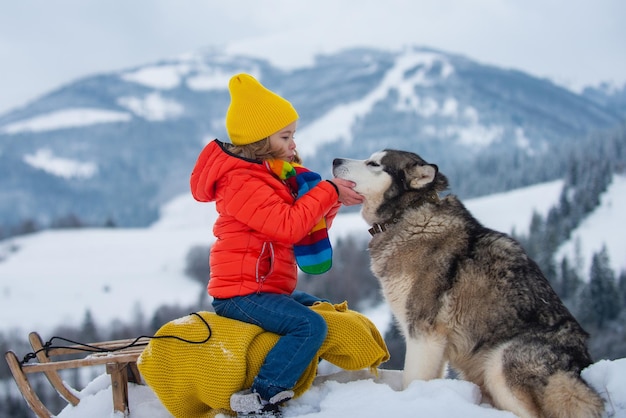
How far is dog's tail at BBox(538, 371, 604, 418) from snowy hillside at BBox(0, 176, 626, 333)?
85.3m

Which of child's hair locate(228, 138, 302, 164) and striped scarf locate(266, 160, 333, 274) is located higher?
child's hair locate(228, 138, 302, 164)

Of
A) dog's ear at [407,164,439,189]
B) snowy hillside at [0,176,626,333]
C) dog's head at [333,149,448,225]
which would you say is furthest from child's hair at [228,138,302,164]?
snowy hillside at [0,176,626,333]

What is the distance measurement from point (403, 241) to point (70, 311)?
122404mm

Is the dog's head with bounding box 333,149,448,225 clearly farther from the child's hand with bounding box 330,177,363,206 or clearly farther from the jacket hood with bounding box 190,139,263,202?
the jacket hood with bounding box 190,139,263,202

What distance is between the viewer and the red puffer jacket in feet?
18.6

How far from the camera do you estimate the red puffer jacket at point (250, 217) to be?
5672mm

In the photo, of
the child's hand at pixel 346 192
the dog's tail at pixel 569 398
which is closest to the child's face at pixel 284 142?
the child's hand at pixel 346 192

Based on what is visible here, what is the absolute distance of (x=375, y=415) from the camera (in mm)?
5180

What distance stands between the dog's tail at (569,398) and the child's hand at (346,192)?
2.44 m

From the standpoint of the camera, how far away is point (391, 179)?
660cm

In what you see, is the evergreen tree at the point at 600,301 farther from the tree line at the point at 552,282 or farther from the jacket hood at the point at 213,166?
the jacket hood at the point at 213,166

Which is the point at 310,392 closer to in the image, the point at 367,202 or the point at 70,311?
the point at 367,202

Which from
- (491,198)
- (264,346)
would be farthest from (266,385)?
(491,198)

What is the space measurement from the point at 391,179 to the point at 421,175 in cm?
32
